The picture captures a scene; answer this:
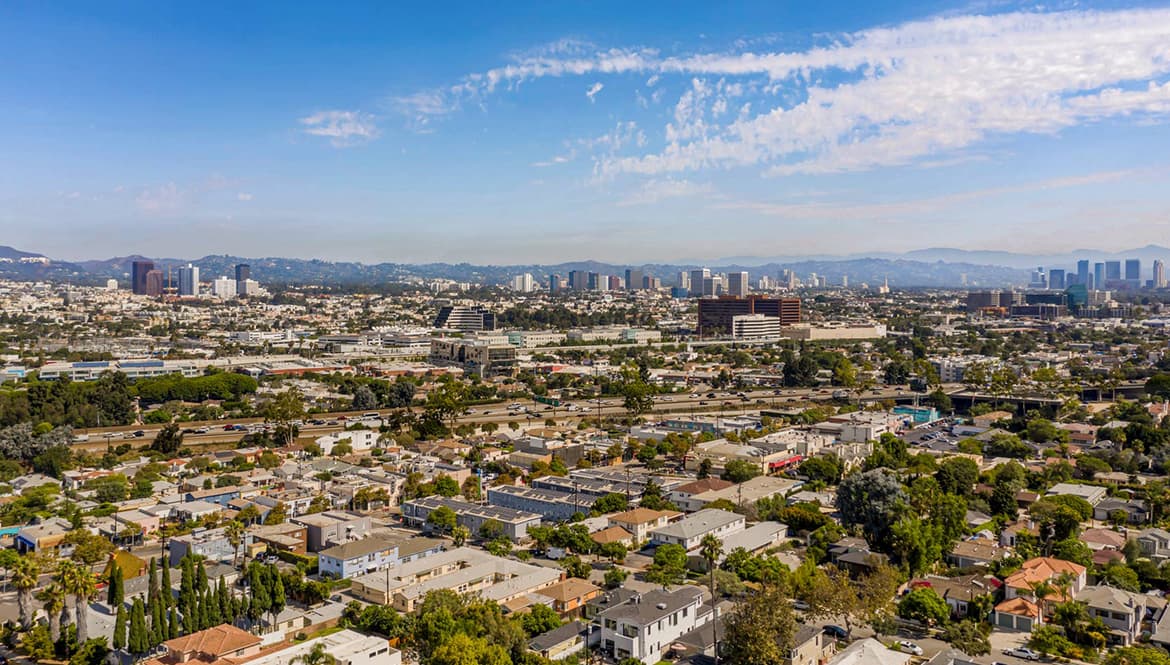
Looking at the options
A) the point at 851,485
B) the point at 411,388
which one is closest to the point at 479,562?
the point at 851,485

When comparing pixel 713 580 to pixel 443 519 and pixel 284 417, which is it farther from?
pixel 284 417

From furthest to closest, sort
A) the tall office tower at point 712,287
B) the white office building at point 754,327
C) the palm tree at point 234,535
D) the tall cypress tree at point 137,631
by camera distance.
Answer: the tall office tower at point 712,287 < the white office building at point 754,327 < the palm tree at point 234,535 < the tall cypress tree at point 137,631

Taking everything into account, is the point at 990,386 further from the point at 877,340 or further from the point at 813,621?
the point at 813,621

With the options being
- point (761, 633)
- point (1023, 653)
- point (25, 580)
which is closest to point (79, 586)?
point (25, 580)

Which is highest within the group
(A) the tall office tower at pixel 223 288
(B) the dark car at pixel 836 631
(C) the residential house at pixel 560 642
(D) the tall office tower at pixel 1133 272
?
(D) the tall office tower at pixel 1133 272

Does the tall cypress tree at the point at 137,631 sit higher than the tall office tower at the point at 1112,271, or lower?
lower

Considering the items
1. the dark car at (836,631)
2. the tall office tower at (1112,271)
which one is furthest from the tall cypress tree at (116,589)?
the tall office tower at (1112,271)

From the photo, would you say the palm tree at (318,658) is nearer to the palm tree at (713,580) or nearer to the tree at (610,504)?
the palm tree at (713,580)
